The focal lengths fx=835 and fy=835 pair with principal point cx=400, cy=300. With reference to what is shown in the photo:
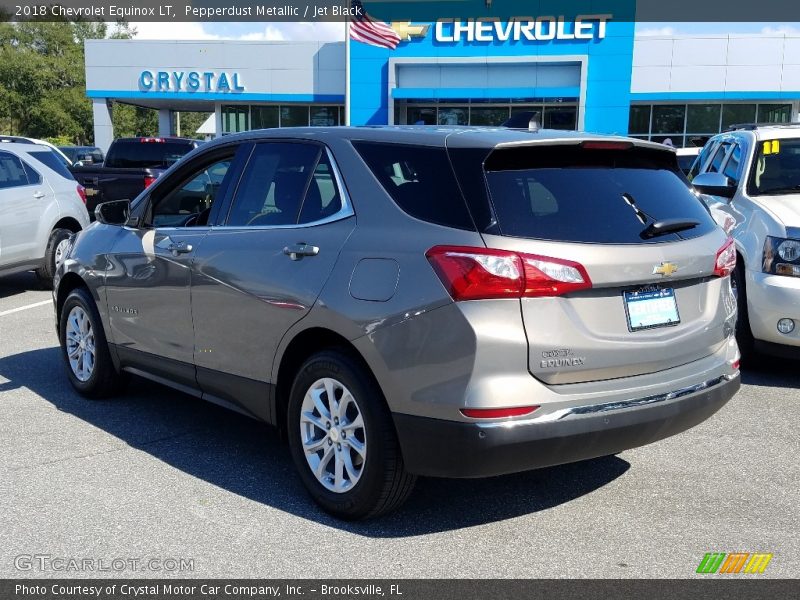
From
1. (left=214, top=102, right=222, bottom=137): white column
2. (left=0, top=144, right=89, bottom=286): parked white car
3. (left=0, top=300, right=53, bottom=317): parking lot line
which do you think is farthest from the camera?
(left=214, top=102, right=222, bottom=137): white column

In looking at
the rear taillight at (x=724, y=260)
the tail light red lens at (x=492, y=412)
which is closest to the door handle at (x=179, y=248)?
the tail light red lens at (x=492, y=412)

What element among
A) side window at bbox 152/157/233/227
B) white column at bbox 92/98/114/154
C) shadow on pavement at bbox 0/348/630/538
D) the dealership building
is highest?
the dealership building

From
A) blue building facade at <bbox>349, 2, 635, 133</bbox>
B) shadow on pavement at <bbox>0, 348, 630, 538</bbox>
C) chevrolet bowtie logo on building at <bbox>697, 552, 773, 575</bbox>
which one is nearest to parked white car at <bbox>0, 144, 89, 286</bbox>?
shadow on pavement at <bbox>0, 348, 630, 538</bbox>

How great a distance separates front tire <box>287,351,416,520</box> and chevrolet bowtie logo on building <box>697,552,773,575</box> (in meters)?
1.29

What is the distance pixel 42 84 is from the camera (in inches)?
2697

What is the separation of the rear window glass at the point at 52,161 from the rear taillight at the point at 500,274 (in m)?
8.87

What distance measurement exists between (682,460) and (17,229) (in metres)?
8.19

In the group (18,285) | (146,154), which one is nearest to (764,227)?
(18,285)

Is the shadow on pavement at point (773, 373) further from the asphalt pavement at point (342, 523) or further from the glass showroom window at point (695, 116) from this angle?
the glass showroom window at point (695, 116)

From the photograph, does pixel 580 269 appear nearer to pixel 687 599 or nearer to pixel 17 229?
pixel 687 599

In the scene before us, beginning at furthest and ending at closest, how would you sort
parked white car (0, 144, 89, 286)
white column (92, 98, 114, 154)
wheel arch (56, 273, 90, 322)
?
white column (92, 98, 114, 154) → parked white car (0, 144, 89, 286) → wheel arch (56, 273, 90, 322)

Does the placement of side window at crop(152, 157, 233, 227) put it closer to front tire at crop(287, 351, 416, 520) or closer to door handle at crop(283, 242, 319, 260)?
door handle at crop(283, 242, 319, 260)

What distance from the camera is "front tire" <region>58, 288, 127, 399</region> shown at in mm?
A: 5648
